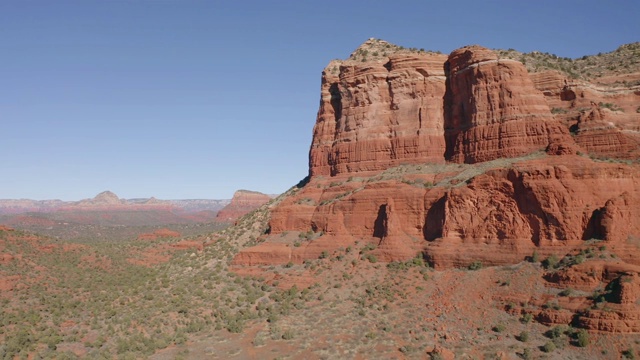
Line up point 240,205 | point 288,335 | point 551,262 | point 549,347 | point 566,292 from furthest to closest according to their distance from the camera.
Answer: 1. point 240,205
2. point 288,335
3. point 551,262
4. point 566,292
5. point 549,347

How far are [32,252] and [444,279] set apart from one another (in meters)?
46.5

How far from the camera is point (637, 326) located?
2447cm

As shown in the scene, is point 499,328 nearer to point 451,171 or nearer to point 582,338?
point 582,338

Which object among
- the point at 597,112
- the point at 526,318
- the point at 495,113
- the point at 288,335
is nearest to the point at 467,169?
the point at 495,113

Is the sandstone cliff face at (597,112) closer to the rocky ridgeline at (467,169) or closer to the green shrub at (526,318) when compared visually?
the rocky ridgeline at (467,169)

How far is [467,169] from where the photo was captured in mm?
40000

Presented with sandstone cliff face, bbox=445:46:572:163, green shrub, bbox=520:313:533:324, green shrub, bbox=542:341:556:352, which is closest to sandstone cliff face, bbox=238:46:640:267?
sandstone cliff face, bbox=445:46:572:163

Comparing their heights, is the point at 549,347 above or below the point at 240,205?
below

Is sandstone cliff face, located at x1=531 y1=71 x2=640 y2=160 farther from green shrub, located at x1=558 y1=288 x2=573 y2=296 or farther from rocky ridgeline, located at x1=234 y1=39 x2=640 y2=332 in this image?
green shrub, located at x1=558 y1=288 x2=573 y2=296

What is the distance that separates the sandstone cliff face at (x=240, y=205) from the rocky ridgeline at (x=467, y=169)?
12666 centimetres

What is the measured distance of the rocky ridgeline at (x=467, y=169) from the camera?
31250 mm

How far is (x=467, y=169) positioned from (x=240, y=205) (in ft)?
505

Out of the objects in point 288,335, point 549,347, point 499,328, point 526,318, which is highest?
point 526,318

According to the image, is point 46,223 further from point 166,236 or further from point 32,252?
point 32,252
